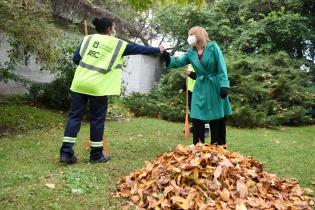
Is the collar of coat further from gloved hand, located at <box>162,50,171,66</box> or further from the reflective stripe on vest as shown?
the reflective stripe on vest

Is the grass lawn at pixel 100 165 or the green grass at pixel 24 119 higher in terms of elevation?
the green grass at pixel 24 119

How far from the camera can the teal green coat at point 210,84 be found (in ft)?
20.5

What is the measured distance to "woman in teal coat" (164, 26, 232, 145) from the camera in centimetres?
625

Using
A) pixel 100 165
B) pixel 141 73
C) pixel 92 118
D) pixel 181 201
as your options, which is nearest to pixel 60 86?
pixel 92 118

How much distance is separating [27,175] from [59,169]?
0.50m

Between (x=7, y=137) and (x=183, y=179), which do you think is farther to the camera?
(x=7, y=137)

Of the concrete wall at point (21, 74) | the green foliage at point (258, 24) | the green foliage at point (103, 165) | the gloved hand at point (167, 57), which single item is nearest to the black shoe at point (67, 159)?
the green foliage at point (103, 165)

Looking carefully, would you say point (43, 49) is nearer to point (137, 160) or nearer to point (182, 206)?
point (137, 160)

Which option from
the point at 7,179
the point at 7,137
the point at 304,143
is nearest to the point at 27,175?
the point at 7,179

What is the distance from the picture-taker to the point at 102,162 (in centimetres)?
603

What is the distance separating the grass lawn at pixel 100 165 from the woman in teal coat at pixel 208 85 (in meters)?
0.93

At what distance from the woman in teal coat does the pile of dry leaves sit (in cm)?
119

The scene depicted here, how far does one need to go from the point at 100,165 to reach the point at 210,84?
195 cm

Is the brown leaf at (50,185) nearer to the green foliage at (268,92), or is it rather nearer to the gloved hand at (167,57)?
the gloved hand at (167,57)
